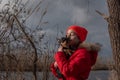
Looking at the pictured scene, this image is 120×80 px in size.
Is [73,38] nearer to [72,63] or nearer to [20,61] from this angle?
[72,63]

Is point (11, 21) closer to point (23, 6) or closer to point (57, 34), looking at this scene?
point (23, 6)

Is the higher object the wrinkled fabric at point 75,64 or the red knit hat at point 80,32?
the red knit hat at point 80,32

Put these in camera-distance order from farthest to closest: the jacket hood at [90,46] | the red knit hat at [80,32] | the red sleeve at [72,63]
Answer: the red knit hat at [80,32], the jacket hood at [90,46], the red sleeve at [72,63]

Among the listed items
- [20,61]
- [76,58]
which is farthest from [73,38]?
[20,61]

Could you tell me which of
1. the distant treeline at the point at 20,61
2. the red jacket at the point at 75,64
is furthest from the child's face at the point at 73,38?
the distant treeline at the point at 20,61

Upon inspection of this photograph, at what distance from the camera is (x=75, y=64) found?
4809mm

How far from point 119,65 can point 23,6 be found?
6.14 ft

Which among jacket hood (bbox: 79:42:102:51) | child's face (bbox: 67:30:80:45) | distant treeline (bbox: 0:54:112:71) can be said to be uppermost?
child's face (bbox: 67:30:80:45)

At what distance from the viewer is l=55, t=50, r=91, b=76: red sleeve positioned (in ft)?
15.8

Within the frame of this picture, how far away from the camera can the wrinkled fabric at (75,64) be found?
4805 millimetres

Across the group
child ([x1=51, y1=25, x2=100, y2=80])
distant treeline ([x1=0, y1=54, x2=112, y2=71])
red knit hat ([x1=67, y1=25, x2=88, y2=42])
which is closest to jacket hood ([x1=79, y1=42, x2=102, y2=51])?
child ([x1=51, y1=25, x2=100, y2=80])

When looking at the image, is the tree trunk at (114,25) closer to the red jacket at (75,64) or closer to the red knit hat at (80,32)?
the red knit hat at (80,32)

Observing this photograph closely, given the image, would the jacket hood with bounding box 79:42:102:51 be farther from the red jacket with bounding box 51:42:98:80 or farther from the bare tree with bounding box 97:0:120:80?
the bare tree with bounding box 97:0:120:80

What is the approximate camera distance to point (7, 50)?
22.5ft
